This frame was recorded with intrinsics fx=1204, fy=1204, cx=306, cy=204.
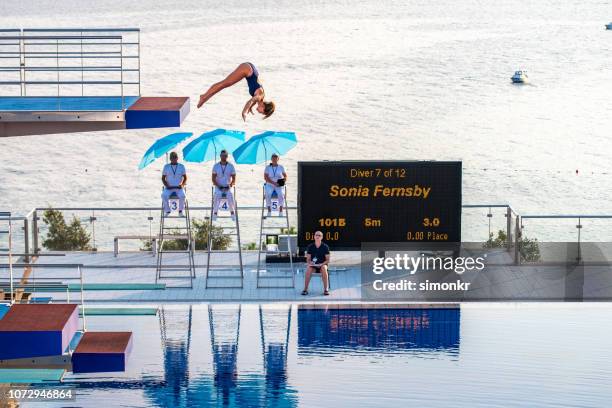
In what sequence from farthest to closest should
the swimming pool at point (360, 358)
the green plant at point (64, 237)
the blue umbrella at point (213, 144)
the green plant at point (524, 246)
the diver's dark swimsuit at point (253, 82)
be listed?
the green plant at point (64, 237), the green plant at point (524, 246), the blue umbrella at point (213, 144), the diver's dark swimsuit at point (253, 82), the swimming pool at point (360, 358)

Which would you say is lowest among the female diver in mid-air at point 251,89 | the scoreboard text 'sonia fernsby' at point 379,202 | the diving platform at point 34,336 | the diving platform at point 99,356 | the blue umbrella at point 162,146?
the diving platform at point 99,356

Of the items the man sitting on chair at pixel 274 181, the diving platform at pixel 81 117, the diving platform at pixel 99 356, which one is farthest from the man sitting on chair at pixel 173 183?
the diving platform at pixel 99 356

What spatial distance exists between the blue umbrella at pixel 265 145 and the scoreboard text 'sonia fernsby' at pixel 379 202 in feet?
3.89

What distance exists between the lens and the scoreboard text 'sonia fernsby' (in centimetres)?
2561

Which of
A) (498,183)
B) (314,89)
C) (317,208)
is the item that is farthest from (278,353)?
(314,89)

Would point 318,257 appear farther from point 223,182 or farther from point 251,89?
point 251,89

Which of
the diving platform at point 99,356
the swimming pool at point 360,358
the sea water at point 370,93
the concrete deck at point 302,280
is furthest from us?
the sea water at point 370,93

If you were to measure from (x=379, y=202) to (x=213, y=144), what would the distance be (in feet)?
13.2

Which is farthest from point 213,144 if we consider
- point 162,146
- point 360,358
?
point 360,358

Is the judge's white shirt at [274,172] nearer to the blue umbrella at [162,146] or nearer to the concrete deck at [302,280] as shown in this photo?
the blue umbrella at [162,146]

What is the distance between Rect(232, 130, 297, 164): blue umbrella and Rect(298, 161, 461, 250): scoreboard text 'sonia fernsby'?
119cm

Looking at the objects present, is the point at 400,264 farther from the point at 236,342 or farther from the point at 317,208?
the point at 236,342

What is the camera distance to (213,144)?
26828 mm

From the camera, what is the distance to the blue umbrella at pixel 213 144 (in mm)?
26625
